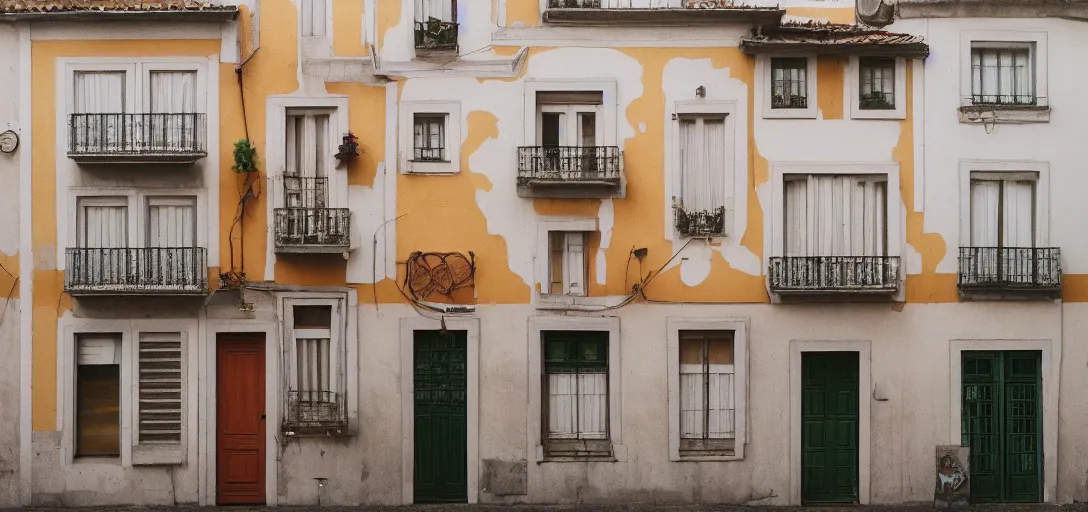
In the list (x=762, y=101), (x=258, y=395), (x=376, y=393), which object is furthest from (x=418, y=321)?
(x=762, y=101)

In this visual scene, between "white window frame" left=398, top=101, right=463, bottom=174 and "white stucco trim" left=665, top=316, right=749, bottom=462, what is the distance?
4902mm

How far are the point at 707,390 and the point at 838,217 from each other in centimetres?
399

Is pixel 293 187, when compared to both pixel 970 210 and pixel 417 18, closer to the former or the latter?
pixel 417 18

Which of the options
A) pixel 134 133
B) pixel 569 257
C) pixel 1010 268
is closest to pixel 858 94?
pixel 1010 268

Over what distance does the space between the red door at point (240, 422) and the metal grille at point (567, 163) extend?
580cm

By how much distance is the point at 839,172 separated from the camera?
20672mm

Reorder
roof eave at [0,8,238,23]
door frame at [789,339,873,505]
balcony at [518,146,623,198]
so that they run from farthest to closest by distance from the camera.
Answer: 1. door frame at [789,339,873,505]
2. balcony at [518,146,623,198]
3. roof eave at [0,8,238,23]

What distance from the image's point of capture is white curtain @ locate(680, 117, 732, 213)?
20797 millimetres

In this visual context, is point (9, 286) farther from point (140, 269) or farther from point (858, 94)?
point (858, 94)

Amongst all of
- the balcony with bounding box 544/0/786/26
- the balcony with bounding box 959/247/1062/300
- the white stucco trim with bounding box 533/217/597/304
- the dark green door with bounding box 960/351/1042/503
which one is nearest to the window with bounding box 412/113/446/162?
the white stucco trim with bounding box 533/217/597/304

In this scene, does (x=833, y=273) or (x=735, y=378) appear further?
(x=735, y=378)

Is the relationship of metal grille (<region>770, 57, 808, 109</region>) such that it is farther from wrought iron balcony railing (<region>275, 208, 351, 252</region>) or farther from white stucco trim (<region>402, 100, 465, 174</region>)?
wrought iron balcony railing (<region>275, 208, 351, 252</region>)

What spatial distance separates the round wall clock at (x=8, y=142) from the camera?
2044 cm

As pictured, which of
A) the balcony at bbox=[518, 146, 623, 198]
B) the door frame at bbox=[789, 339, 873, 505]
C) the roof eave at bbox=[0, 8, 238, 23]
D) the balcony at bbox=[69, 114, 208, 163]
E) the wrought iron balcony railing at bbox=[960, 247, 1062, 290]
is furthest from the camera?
the door frame at bbox=[789, 339, 873, 505]
